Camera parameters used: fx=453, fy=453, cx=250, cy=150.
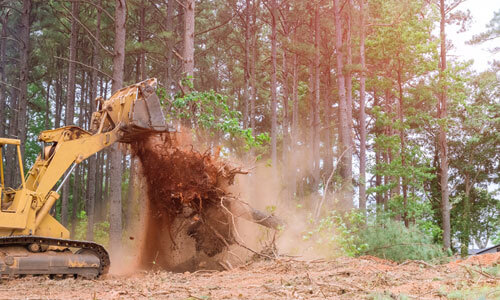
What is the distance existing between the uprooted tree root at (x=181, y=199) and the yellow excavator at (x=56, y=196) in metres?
0.60

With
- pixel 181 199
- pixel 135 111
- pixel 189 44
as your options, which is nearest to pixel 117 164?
pixel 189 44

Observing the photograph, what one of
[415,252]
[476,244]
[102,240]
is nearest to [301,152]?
[476,244]

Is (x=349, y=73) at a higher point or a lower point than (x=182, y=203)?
higher

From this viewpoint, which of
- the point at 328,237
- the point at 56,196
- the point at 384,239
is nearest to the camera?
the point at 56,196

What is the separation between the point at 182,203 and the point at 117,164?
18.0 feet

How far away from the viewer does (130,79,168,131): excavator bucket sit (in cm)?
868

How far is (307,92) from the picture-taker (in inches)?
1319

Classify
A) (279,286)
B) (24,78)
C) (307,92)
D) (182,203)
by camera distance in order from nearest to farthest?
(279,286) < (182,203) < (24,78) < (307,92)

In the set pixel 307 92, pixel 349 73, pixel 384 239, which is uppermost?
pixel 307 92

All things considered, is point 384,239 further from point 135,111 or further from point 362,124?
point 135,111

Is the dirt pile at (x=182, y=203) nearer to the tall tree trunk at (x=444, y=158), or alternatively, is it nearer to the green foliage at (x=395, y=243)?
the green foliage at (x=395, y=243)

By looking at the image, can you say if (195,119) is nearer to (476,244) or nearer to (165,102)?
(165,102)

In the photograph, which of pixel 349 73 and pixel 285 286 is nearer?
pixel 285 286

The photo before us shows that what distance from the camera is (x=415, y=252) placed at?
1491 centimetres
